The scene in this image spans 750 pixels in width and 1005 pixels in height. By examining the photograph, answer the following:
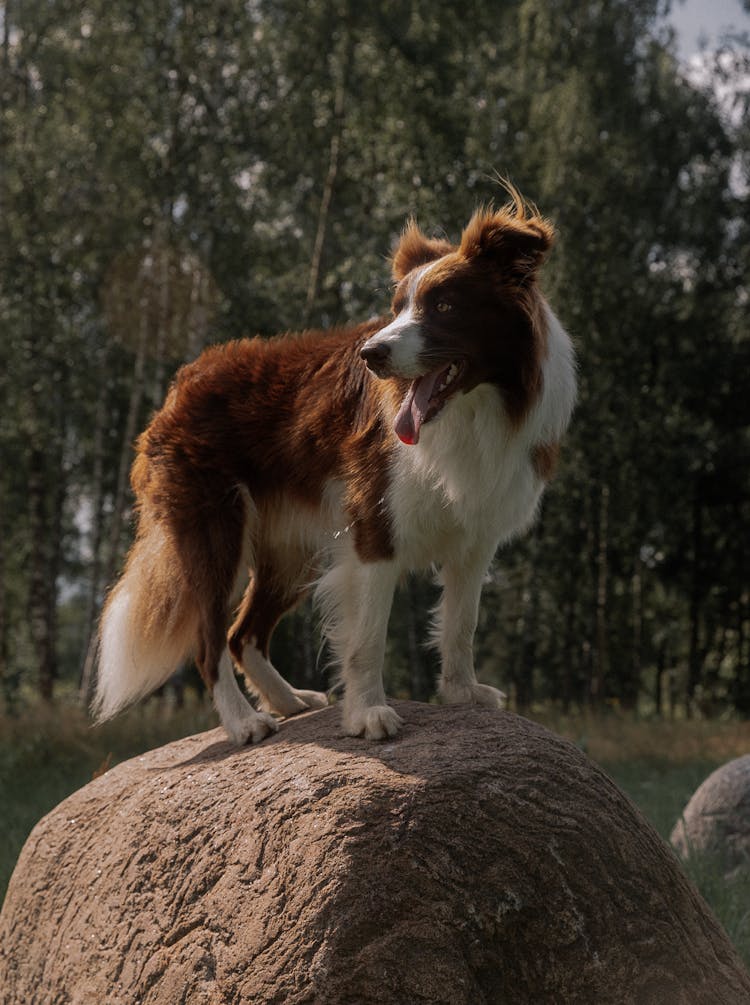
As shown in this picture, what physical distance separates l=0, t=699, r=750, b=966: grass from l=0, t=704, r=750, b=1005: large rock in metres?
2.24

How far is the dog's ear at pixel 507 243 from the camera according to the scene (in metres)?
4.38

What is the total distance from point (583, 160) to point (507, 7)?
3.13 m

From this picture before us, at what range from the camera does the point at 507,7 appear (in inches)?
751

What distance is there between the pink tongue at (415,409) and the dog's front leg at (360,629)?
1.91 feet

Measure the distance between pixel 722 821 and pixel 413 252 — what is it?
14.8 feet

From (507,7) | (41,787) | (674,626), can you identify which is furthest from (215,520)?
(674,626)

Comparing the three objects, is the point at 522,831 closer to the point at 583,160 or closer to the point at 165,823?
the point at 165,823

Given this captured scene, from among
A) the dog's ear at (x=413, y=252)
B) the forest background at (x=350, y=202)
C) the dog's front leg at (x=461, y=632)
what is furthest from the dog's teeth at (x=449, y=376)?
the forest background at (x=350, y=202)

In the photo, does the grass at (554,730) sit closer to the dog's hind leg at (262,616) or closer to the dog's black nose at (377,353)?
the dog's hind leg at (262,616)

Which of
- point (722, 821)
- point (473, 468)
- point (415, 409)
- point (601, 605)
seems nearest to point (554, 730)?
point (722, 821)

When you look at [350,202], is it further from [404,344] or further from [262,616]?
[404,344]

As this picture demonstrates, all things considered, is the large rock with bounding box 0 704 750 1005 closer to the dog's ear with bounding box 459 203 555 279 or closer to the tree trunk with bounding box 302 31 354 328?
the dog's ear with bounding box 459 203 555 279

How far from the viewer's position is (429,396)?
431cm

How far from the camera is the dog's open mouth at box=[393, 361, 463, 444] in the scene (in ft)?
14.1
